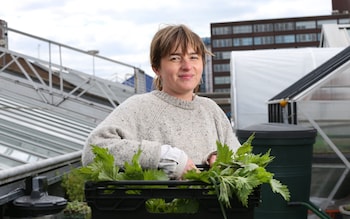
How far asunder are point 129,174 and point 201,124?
1.41 feet

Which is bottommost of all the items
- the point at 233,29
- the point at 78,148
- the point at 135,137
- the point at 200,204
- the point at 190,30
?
Result: the point at 78,148

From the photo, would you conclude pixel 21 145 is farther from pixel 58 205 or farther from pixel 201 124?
pixel 201 124

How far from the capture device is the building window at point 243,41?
92500 millimetres

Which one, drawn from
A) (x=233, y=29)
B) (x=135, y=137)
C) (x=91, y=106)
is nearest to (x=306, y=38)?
(x=233, y=29)

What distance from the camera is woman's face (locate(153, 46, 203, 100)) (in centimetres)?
184

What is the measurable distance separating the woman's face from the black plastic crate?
44 centimetres

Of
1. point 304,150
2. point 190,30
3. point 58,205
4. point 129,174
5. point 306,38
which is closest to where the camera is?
point 129,174

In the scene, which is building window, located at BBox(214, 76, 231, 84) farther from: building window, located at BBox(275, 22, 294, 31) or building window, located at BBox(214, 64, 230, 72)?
building window, located at BBox(275, 22, 294, 31)

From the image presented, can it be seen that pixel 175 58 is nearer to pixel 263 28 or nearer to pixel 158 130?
pixel 158 130

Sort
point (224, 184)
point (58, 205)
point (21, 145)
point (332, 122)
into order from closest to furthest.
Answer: point (224, 184)
point (58, 205)
point (21, 145)
point (332, 122)

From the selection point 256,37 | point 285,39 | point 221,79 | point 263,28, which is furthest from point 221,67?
point 285,39

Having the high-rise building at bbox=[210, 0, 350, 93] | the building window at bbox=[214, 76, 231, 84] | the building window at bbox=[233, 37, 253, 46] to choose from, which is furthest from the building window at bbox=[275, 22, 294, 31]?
the building window at bbox=[214, 76, 231, 84]

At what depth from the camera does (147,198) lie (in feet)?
5.05

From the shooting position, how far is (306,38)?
90.7 m
